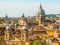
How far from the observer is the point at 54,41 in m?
23.7

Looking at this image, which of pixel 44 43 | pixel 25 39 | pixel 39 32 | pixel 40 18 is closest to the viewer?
pixel 44 43

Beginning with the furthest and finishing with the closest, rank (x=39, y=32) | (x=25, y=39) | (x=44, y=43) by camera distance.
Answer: (x=39, y=32) < (x=25, y=39) < (x=44, y=43)

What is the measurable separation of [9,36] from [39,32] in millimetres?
9669

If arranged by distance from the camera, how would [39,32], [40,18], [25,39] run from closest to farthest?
[25,39], [39,32], [40,18]

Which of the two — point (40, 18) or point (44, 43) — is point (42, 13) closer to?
point (40, 18)

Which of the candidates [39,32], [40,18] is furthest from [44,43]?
[40,18]

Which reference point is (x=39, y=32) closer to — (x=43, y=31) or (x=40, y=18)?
(x=43, y=31)

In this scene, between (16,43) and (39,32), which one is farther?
(39,32)

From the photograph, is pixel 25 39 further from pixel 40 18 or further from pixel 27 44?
pixel 40 18

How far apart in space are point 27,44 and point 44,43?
1.36 m

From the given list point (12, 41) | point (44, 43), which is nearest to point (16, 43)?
point (12, 41)

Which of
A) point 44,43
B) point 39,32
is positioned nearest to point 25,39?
point 44,43

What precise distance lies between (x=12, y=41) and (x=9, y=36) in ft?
4.16

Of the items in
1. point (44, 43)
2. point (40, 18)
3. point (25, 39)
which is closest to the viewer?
point (44, 43)
